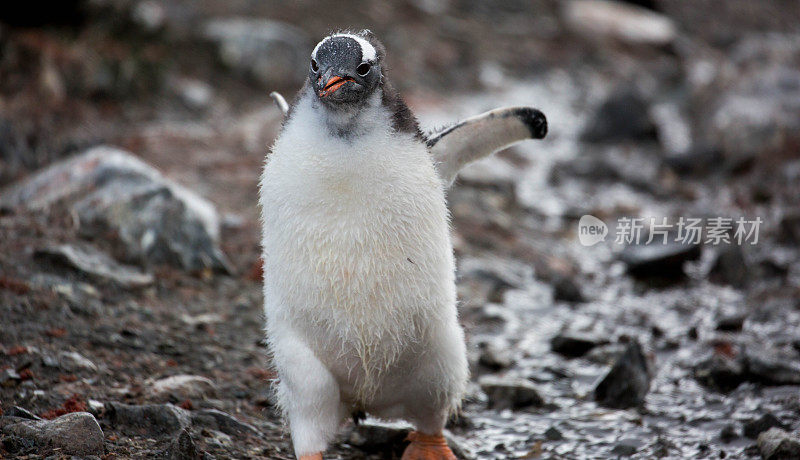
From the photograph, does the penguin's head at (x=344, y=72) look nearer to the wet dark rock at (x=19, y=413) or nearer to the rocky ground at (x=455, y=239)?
the rocky ground at (x=455, y=239)

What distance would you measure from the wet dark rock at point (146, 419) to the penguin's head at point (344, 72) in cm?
132

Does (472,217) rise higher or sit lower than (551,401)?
higher

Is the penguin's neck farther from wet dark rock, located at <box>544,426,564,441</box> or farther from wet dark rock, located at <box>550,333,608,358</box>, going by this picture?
Answer: wet dark rock, located at <box>550,333,608,358</box>

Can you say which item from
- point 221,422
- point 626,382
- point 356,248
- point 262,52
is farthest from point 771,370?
point 262,52

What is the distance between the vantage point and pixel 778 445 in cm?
350

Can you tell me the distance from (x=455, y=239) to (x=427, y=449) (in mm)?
2430

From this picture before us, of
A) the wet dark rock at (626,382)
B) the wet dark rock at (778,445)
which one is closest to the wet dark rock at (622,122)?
the wet dark rock at (626,382)

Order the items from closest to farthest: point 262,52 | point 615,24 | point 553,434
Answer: point 553,434, point 262,52, point 615,24

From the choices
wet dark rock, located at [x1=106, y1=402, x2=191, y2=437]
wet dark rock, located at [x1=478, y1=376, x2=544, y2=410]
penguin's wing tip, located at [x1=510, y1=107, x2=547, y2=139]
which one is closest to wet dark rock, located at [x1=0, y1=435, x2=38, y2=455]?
wet dark rock, located at [x1=106, y1=402, x2=191, y2=437]

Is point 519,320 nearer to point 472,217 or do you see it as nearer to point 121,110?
point 472,217

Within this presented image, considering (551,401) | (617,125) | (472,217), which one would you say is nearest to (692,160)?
(617,125)

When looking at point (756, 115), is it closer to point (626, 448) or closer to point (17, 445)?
point (626, 448)

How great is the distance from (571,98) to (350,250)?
7.25 metres

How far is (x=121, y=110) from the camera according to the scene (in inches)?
295
